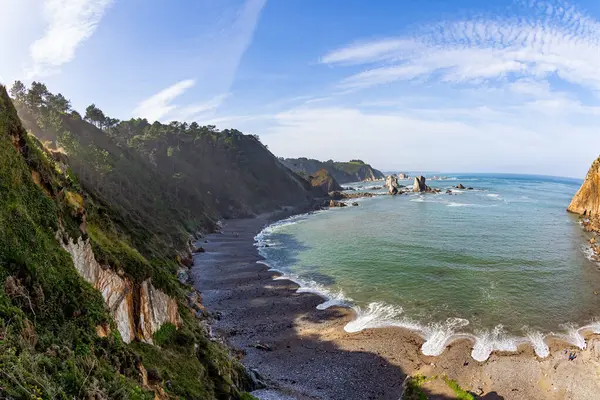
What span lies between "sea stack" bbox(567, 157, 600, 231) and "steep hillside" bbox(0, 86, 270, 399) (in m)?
116

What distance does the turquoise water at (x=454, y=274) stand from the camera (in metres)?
37.3

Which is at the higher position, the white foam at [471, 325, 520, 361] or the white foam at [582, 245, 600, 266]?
the white foam at [582, 245, 600, 266]

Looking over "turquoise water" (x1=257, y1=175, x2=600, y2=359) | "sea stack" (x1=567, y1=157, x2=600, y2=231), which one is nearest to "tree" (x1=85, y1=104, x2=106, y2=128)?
"turquoise water" (x1=257, y1=175, x2=600, y2=359)

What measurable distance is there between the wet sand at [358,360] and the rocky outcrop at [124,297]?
1031 centimetres

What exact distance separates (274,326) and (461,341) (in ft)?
65.2

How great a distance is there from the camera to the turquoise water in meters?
37.3

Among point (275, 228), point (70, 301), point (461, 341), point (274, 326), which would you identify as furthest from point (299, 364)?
point (275, 228)

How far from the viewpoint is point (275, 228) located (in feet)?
323

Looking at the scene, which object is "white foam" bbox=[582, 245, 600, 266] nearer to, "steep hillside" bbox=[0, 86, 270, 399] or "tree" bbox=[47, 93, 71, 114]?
"steep hillside" bbox=[0, 86, 270, 399]

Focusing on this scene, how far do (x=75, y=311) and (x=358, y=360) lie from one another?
25129 mm

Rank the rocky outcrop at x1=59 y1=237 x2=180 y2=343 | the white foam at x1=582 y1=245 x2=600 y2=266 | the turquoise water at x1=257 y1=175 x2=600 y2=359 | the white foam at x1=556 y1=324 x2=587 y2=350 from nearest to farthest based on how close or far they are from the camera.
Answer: the rocky outcrop at x1=59 y1=237 x2=180 y2=343 → the white foam at x1=556 y1=324 x2=587 y2=350 → the turquoise water at x1=257 y1=175 x2=600 y2=359 → the white foam at x1=582 y1=245 x2=600 y2=266

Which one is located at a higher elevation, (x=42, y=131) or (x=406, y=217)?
(x=42, y=131)

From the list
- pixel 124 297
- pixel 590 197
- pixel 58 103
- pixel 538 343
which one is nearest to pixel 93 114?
pixel 58 103

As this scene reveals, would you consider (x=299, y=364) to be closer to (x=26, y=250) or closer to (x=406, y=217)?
(x=26, y=250)
